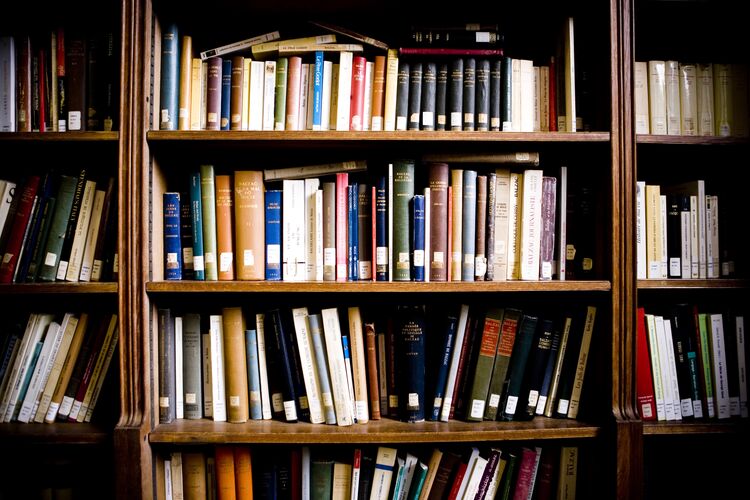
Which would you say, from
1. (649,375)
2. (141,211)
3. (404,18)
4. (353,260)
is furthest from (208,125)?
(649,375)

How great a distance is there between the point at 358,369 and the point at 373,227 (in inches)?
15.2

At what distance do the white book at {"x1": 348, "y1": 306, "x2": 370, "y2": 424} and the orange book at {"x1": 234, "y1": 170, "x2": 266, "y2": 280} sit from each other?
28cm

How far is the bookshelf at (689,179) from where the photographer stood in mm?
1284

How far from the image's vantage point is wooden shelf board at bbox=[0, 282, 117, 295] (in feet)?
3.99

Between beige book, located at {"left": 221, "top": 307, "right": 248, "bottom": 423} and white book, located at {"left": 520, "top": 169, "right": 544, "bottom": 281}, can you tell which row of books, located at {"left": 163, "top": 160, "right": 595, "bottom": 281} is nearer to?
white book, located at {"left": 520, "top": 169, "right": 544, "bottom": 281}

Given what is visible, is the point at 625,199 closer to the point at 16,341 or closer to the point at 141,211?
the point at 141,211

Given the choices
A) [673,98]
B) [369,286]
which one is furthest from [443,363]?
[673,98]

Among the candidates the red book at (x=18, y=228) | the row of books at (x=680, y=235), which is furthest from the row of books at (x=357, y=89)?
the red book at (x=18, y=228)

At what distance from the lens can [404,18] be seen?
144cm

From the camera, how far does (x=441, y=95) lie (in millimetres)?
1328

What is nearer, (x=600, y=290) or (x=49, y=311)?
(x=600, y=290)

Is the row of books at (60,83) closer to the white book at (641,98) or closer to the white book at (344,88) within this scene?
the white book at (344,88)

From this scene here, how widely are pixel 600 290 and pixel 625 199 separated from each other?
24 centimetres

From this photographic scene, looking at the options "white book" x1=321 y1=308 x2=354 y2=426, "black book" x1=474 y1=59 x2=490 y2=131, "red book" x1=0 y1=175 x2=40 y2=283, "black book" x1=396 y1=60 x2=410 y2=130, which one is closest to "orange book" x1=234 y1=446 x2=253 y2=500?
"white book" x1=321 y1=308 x2=354 y2=426
